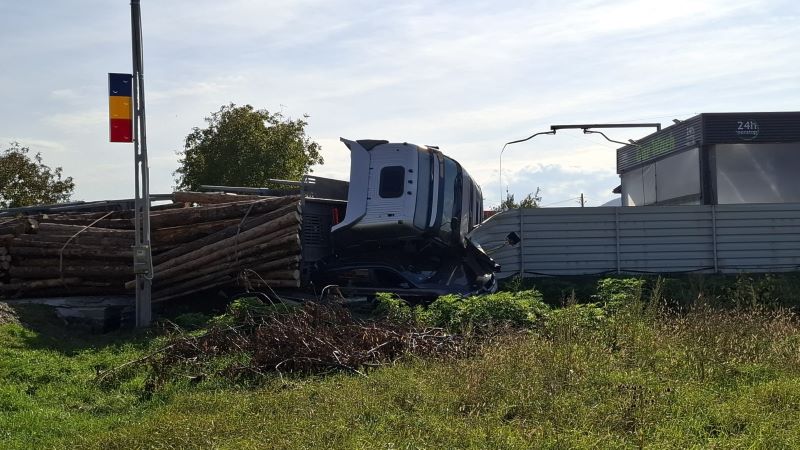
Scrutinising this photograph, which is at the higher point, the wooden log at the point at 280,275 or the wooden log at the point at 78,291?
the wooden log at the point at 280,275

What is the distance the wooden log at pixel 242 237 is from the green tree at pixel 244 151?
17.5 metres

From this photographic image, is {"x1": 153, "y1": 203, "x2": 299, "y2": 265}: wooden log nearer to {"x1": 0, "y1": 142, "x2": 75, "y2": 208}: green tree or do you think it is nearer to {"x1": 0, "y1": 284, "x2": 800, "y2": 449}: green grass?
{"x1": 0, "y1": 284, "x2": 800, "y2": 449}: green grass

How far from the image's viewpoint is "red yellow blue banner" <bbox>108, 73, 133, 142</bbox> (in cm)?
1377

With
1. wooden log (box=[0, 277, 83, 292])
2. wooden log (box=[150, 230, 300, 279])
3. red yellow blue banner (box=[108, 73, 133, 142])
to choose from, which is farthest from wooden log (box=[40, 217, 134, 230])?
red yellow blue banner (box=[108, 73, 133, 142])

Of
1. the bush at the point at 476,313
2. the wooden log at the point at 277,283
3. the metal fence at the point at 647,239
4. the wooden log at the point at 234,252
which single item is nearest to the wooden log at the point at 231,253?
the wooden log at the point at 234,252

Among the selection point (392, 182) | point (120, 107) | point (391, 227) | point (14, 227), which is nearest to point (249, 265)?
point (391, 227)

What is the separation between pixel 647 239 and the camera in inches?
861

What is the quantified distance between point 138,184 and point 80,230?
124 inches

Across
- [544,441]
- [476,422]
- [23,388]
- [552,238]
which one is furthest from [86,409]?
[552,238]

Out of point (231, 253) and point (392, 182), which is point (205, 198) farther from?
point (392, 182)

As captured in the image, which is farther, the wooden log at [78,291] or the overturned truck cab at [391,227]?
the overturned truck cab at [391,227]

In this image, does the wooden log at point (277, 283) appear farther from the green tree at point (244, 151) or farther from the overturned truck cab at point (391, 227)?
the green tree at point (244, 151)

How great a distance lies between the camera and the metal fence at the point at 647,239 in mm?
21625

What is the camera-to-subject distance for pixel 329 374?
946 centimetres
